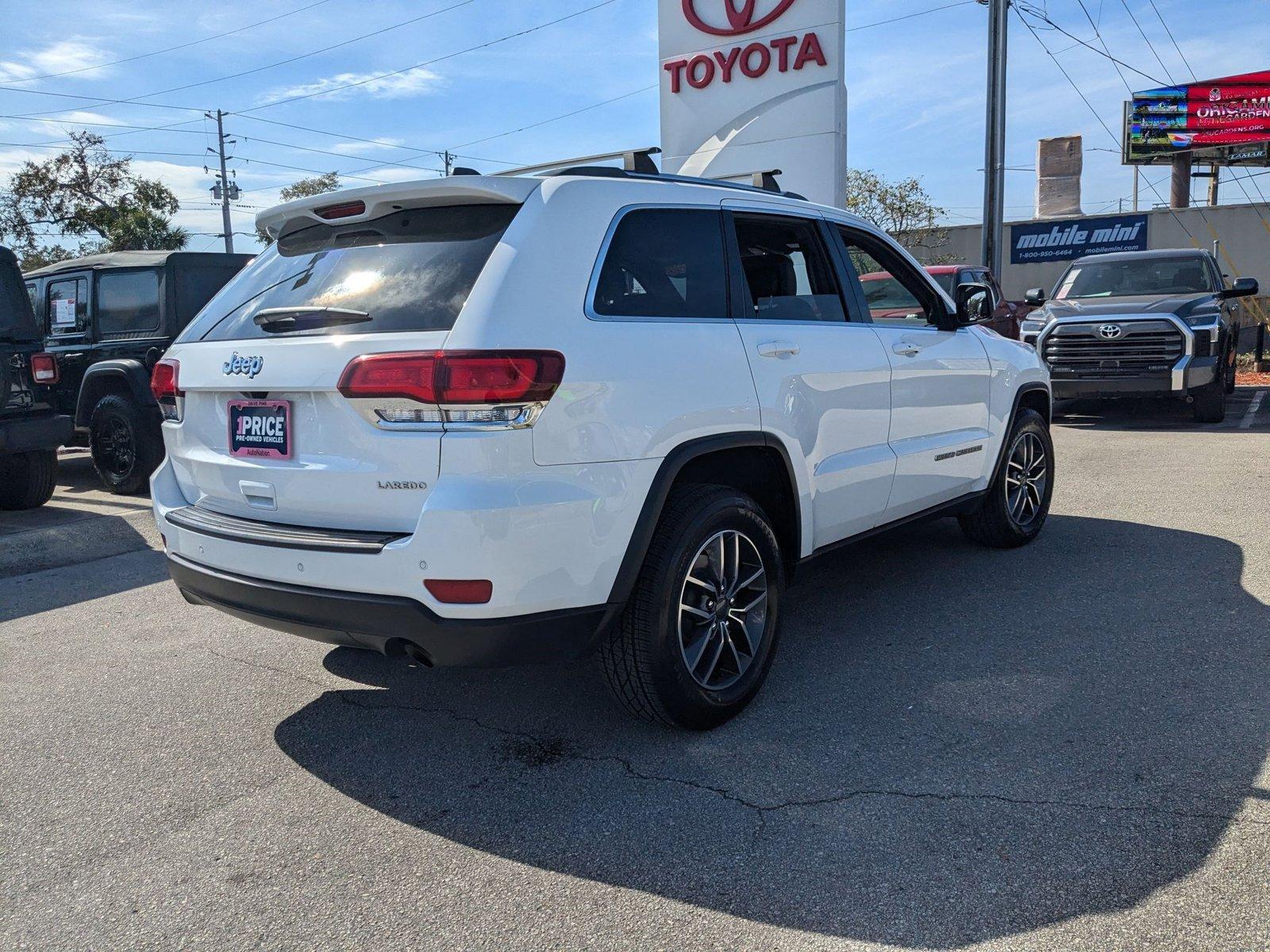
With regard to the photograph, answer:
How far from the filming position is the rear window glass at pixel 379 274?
120 inches

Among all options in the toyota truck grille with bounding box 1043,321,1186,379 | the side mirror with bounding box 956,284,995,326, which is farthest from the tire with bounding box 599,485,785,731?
the toyota truck grille with bounding box 1043,321,1186,379

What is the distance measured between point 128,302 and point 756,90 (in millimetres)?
9987

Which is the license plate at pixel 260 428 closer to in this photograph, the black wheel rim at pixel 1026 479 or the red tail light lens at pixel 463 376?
the red tail light lens at pixel 463 376

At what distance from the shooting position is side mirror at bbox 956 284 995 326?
5.16 meters

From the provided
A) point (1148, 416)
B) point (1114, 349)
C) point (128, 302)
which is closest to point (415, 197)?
point (128, 302)

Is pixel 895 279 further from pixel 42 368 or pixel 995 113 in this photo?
pixel 995 113

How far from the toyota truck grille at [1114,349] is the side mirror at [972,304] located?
6.90 meters

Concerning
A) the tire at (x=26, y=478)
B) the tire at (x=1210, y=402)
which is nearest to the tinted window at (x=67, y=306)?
the tire at (x=26, y=478)

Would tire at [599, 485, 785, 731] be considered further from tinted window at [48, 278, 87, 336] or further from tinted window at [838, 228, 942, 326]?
tinted window at [48, 278, 87, 336]

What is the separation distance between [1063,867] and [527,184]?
2441mm

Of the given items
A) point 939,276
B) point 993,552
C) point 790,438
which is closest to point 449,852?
point 790,438

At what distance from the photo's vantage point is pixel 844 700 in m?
3.81

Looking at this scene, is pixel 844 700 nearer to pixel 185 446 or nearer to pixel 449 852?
pixel 449 852

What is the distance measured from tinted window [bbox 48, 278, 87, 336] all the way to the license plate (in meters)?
6.58
